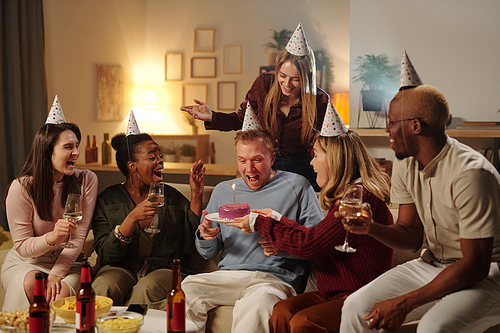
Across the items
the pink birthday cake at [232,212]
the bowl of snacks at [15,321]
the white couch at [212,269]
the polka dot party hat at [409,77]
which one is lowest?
the white couch at [212,269]

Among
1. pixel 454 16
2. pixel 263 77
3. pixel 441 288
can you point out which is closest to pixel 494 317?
pixel 441 288

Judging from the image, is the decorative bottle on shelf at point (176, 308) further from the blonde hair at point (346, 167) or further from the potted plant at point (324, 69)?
the potted plant at point (324, 69)

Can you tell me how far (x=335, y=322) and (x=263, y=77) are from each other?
142cm

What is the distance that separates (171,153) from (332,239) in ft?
15.3

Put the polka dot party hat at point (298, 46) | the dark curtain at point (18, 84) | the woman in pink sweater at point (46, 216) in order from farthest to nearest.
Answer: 1. the dark curtain at point (18, 84)
2. the polka dot party hat at point (298, 46)
3. the woman in pink sweater at point (46, 216)

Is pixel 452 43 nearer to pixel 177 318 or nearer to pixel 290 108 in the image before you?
pixel 290 108

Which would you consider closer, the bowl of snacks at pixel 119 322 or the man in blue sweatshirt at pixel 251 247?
the bowl of snacks at pixel 119 322

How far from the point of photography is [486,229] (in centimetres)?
145

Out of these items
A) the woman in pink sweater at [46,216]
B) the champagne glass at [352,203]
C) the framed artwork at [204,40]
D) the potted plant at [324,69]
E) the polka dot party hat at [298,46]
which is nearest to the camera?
the champagne glass at [352,203]

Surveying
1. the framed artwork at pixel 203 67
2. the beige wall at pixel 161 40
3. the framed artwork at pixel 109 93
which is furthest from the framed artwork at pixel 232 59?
the framed artwork at pixel 109 93

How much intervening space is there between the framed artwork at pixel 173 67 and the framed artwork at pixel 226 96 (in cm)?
66

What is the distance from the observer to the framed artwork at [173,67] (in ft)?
21.6

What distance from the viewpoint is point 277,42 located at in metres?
6.14

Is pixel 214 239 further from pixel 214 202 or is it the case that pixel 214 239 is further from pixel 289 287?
pixel 289 287
